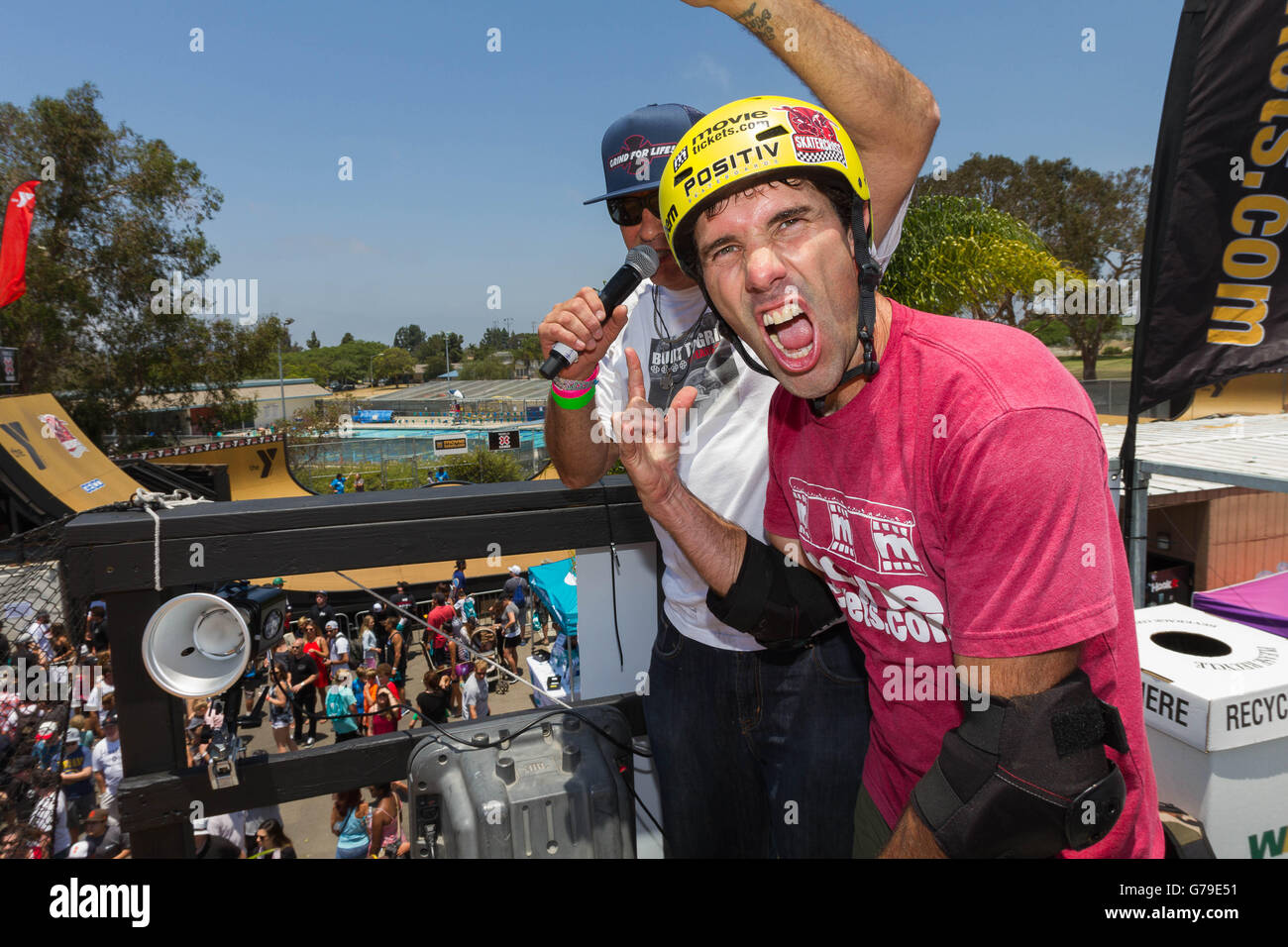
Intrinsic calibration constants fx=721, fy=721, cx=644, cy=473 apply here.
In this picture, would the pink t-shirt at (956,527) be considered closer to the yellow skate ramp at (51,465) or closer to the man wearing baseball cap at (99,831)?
the man wearing baseball cap at (99,831)

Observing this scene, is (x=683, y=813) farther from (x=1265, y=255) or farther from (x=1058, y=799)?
(x=1265, y=255)

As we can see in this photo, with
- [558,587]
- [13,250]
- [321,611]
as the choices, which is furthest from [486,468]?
[558,587]

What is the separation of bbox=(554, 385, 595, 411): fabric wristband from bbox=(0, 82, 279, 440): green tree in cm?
3487

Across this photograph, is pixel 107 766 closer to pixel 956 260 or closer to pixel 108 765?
pixel 108 765

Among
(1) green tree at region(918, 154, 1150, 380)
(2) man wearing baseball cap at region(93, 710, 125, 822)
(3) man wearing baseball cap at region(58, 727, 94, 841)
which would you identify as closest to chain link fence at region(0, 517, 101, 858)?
(2) man wearing baseball cap at region(93, 710, 125, 822)

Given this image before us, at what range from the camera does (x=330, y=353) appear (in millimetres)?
131750

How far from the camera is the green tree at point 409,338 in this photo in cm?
12256

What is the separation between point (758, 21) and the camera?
1.76 metres

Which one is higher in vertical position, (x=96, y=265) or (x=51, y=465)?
(x=96, y=265)

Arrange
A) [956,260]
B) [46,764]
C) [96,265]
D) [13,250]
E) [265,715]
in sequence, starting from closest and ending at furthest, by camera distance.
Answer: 1. [46,764]
2. [265,715]
3. [13,250]
4. [956,260]
5. [96,265]

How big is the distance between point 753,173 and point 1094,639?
3.88ft

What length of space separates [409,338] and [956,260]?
118 metres

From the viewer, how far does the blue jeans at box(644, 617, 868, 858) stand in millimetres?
2025

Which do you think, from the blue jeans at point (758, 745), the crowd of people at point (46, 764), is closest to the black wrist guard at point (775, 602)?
the blue jeans at point (758, 745)
